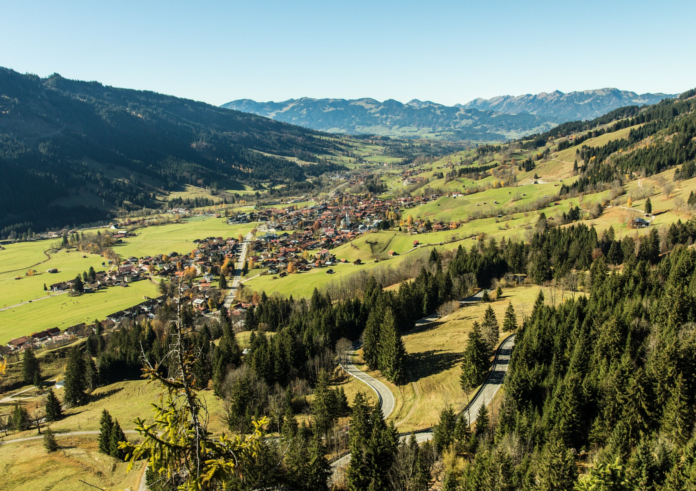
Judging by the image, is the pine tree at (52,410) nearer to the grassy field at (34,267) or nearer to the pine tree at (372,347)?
the pine tree at (372,347)

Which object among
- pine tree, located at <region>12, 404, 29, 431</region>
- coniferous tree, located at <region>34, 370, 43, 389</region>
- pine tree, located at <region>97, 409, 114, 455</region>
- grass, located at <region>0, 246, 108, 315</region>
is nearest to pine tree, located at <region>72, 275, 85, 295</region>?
grass, located at <region>0, 246, 108, 315</region>

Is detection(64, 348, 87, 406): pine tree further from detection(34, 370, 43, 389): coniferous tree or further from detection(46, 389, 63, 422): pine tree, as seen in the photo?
detection(34, 370, 43, 389): coniferous tree

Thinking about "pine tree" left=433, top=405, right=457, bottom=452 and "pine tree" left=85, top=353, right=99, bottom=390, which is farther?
"pine tree" left=85, top=353, right=99, bottom=390

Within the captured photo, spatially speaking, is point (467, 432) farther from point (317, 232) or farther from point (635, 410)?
point (317, 232)

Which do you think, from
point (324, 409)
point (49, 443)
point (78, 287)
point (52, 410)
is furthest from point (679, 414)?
point (78, 287)

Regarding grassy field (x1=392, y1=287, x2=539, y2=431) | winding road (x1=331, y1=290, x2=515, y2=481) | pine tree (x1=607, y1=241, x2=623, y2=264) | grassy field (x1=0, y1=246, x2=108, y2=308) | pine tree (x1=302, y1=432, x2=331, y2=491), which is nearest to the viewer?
pine tree (x1=302, y1=432, x2=331, y2=491)

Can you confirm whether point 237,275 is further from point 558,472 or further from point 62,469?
point 558,472
